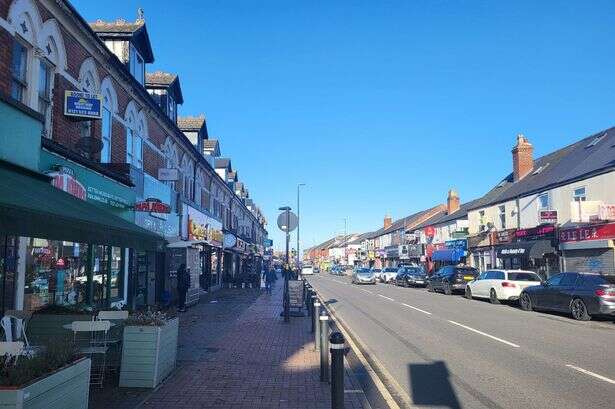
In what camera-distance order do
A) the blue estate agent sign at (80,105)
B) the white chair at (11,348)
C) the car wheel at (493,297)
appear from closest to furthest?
the white chair at (11,348)
the blue estate agent sign at (80,105)
the car wheel at (493,297)

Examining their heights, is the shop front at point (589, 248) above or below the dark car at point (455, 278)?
above

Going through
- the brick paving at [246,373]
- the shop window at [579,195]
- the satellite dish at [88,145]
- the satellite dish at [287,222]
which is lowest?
the brick paving at [246,373]

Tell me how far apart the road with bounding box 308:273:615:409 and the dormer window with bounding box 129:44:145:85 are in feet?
35.5

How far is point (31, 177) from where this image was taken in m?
8.12

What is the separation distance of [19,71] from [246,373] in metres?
7.27

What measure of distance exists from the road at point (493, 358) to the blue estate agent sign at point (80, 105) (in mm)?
8165

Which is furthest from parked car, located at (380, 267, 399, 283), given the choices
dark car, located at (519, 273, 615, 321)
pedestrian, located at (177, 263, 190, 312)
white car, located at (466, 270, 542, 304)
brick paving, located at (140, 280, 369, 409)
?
brick paving, located at (140, 280, 369, 409)

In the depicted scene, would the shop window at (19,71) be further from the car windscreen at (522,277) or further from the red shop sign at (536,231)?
the red shop sign at (536,231)

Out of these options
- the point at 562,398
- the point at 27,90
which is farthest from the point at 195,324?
the point at 562,398

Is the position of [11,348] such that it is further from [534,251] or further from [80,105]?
[534,251]

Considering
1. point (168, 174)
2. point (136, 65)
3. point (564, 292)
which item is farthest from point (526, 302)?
point (136, 65)

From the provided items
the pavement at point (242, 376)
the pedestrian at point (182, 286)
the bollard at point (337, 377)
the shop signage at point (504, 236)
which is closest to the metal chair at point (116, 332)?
the pavement at point (242, 376)

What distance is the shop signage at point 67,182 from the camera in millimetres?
10555

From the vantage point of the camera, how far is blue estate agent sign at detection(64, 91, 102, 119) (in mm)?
11938
